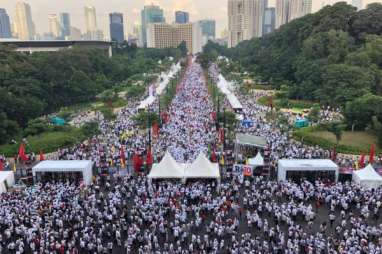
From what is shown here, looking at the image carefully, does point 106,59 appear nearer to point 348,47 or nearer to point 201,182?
point 348,47

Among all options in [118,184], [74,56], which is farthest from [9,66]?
[118,184]

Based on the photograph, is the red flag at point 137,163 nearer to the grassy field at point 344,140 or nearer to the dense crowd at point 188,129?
the dense crowd at point 188,129

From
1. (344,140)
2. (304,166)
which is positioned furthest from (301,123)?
(304,166)

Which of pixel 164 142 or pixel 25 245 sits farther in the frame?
pixel 164 142

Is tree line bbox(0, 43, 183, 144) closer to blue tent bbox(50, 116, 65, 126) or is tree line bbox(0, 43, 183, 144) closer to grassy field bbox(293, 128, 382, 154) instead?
blue tent bbox(50, 116, 65, 126)

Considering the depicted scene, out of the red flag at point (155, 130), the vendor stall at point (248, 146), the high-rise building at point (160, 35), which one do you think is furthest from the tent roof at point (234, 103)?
the high-rise building at point (160, 35)

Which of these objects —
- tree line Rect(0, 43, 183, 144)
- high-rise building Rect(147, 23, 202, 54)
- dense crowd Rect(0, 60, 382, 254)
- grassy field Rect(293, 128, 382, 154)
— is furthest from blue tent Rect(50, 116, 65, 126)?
high-rise building Rect(147, 23, 202, 54)
